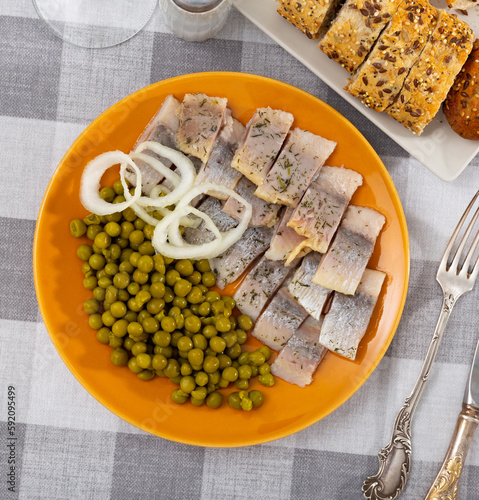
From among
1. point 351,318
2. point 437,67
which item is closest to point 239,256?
point 351,318

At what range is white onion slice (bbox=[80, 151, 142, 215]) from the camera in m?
2.95

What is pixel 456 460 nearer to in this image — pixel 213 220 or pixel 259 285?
pixel 259 285

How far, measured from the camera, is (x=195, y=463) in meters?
3.28

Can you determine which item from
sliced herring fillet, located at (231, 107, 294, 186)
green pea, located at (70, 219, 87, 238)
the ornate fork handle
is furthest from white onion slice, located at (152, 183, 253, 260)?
the ornate fork handle

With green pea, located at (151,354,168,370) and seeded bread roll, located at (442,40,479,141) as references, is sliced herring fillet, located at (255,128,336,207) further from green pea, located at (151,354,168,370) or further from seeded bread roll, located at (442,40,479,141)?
green pea, located at (151,354,168,370)

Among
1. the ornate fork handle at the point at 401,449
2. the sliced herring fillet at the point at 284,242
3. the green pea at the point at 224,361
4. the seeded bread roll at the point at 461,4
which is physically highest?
the seeded bread roll at the point at 461,4

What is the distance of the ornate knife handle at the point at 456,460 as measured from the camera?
3.22 metres

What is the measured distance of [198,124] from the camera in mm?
2998

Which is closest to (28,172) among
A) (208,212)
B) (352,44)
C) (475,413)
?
(208,212)

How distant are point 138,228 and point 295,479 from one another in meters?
1.94

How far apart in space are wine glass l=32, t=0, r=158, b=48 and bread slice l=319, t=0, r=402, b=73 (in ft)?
3.98

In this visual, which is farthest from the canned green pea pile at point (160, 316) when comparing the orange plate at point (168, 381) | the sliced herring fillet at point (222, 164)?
the sliced herring fillet at point (222, 164)

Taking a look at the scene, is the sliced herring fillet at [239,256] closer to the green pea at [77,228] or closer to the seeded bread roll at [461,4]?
the green pea at [77,228]

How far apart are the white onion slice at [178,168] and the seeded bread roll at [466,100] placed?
156 cm
